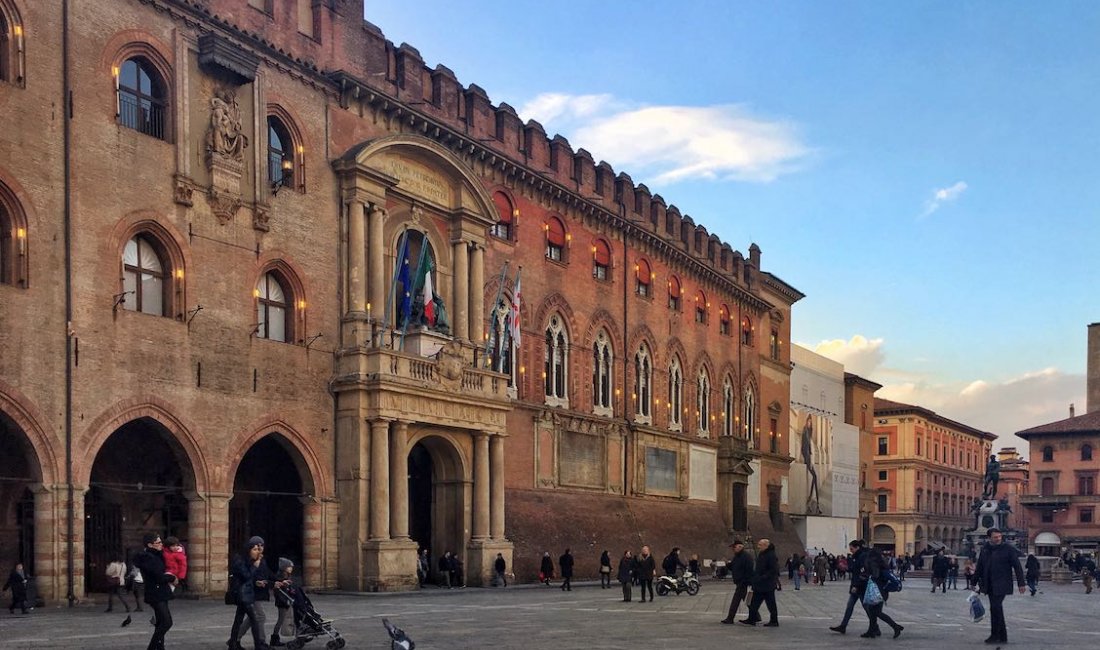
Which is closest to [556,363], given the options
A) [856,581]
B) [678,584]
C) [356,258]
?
[678,584]

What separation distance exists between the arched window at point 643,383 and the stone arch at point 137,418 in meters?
22.2

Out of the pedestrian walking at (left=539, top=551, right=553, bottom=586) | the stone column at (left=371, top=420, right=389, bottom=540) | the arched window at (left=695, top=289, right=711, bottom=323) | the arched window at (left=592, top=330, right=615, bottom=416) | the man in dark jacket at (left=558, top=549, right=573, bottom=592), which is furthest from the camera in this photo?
the arched window at (left=695, top=289, right=711, bottom=323)

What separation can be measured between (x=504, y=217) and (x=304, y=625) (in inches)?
967

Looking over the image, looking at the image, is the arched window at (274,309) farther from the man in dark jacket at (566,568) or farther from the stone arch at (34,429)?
the man in dark jacket at (566,568)

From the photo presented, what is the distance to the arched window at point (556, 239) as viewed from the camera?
41406 millimetres

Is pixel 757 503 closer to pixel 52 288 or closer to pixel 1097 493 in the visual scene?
pixel 52 288

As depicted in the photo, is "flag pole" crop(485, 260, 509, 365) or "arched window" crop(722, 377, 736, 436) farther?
"arched window" crop(722, 377, 736, 436)

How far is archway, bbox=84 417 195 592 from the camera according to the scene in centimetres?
2730

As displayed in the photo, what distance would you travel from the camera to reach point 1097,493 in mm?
93062

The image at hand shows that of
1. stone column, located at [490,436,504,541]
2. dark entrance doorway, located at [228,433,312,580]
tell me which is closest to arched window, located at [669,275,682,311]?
stone column, located at [490,436,504,541]

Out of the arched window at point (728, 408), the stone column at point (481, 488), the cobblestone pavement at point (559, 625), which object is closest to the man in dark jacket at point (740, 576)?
the cobblestone pavement at point (559, 625)

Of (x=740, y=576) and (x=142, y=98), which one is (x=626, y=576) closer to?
(x=740, y=576)

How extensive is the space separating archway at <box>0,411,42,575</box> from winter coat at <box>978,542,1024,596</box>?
1854 cm

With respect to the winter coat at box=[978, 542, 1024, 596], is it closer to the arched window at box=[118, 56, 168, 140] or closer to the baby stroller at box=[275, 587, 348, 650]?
the baby stroller at box=[275, 587, 348, 650]
